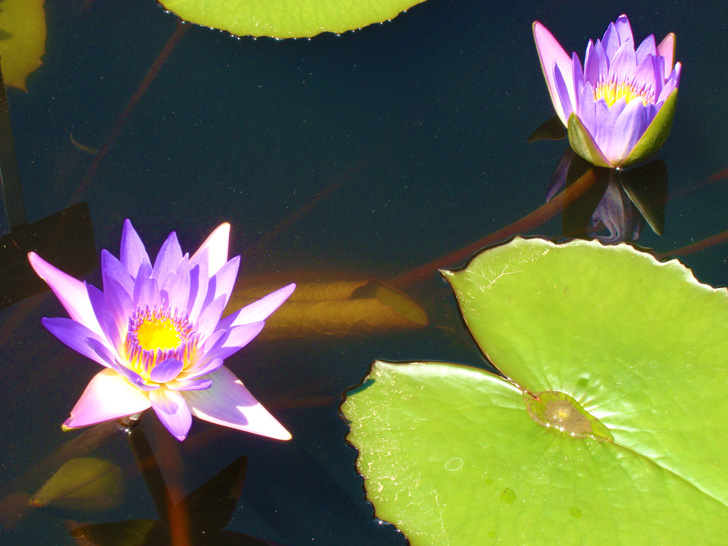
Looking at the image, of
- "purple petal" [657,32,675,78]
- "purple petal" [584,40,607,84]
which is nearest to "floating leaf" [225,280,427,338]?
"purple petal" [584,40,607,84]

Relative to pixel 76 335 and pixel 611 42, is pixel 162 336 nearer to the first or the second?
pixel 76 335

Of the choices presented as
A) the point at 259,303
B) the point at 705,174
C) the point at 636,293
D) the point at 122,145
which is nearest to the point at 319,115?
the point at 122,145

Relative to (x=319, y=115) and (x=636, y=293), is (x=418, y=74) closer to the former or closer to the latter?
(x=319, y=115)

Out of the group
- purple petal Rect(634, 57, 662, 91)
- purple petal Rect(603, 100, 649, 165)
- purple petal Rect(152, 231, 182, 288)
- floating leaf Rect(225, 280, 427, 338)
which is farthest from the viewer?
purple petal Rect(634, 57, 662, 91)

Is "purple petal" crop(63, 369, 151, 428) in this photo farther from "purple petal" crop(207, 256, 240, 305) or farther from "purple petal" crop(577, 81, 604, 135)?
"purple petal" crop(577, 81, 604, 135)

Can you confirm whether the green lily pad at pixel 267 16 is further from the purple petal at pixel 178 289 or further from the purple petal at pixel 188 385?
the purple petal at pixel 188 385

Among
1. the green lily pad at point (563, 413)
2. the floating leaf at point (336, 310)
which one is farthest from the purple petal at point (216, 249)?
the green lily pad at point (563, 413)
